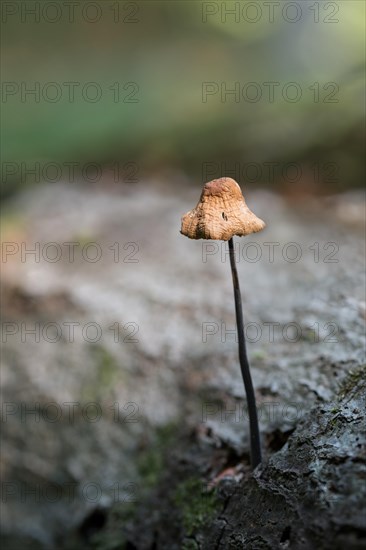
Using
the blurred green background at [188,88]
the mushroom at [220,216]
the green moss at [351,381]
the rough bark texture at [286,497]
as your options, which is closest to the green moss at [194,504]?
the rough bark texture at [286,497]

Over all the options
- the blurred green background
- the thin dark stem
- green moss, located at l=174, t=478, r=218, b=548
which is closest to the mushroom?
the thin dark stem

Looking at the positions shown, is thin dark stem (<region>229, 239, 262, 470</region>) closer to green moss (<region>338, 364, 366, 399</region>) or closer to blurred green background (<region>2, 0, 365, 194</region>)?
green moss (<region>338, 364, 366, 399</region>)

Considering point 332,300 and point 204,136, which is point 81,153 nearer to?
point 204,136

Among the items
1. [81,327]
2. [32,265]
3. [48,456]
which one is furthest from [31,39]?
[48,456]

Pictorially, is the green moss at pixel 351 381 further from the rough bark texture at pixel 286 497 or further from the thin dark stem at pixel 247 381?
the thin dark stem at pixel 247 381

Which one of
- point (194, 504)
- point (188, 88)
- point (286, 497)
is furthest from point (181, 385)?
point (188, 88)
